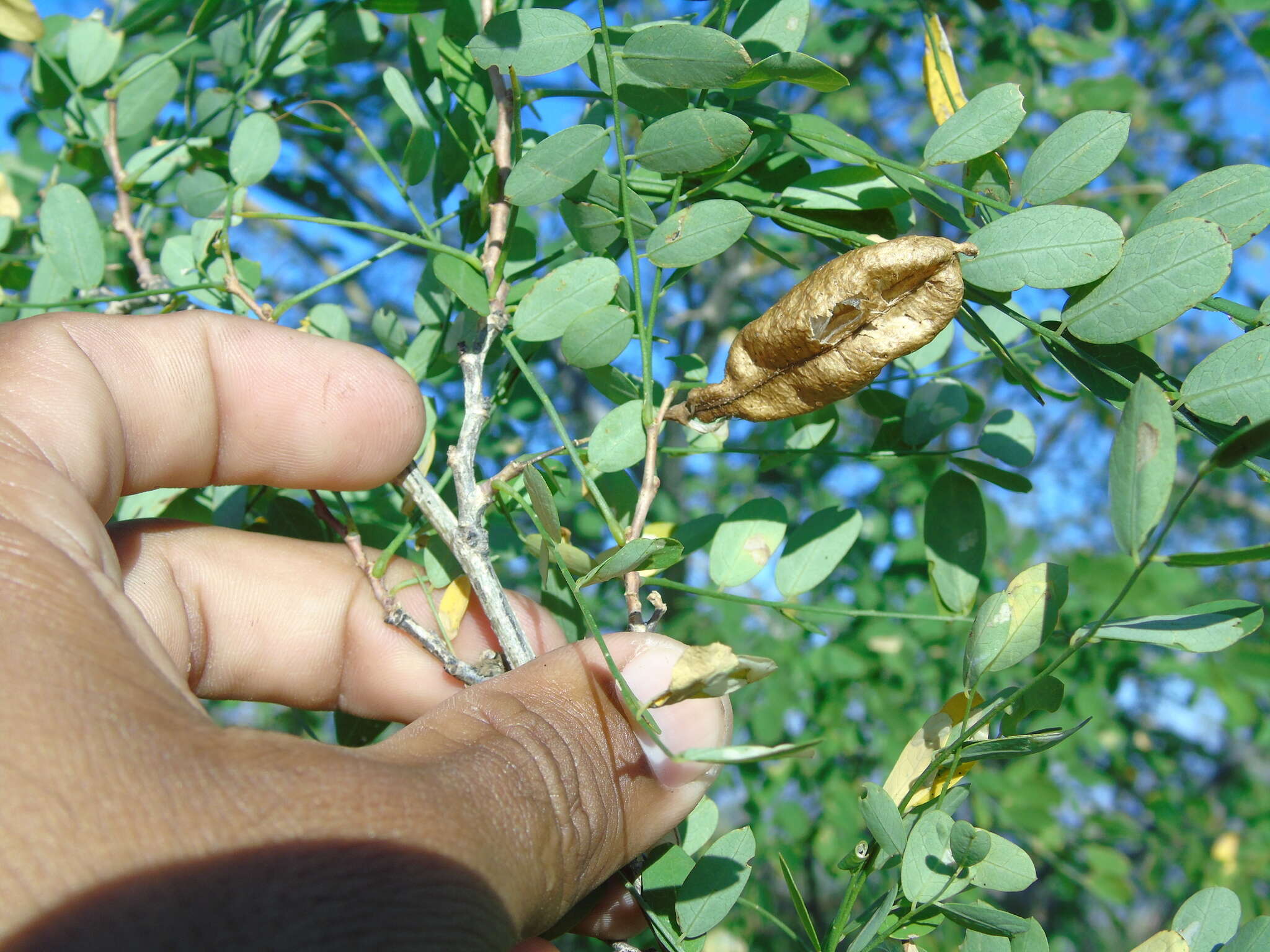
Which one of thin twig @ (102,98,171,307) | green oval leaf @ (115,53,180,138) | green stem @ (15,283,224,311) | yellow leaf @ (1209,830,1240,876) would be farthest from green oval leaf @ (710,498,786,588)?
yellow leaf @ (1209,830,1240,876)

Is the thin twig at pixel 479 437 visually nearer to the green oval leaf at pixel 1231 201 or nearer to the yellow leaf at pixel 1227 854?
the green oval leaf at pixel 1231 201

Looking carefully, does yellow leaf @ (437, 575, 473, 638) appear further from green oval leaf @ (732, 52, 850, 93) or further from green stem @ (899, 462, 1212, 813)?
green oval leaf @ (732, 52, 850, 93)

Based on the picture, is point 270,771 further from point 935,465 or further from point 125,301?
point 935,465

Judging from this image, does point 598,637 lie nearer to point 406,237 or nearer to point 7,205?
point 406,237

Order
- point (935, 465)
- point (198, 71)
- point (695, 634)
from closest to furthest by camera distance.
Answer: point (198, 71), point (935, 465), point (695, 634)

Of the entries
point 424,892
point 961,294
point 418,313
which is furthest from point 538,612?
point 961,294
